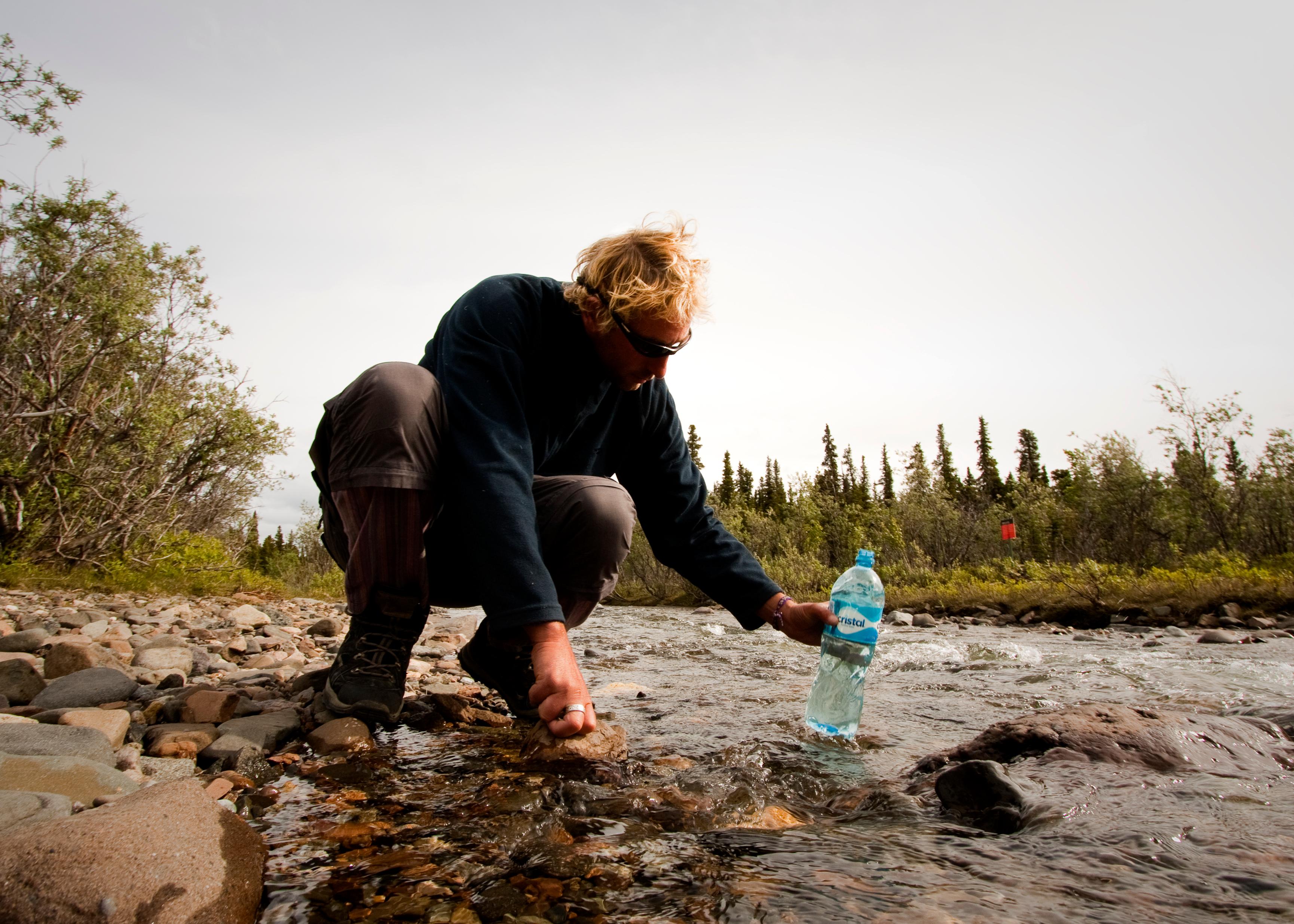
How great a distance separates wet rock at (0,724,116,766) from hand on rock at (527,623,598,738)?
1.03 metres

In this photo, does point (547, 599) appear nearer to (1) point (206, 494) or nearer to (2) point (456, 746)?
(2) point (456, 746)

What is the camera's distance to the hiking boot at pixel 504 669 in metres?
2.56

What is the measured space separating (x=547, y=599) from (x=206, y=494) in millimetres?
16097

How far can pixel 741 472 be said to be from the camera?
7162 cm

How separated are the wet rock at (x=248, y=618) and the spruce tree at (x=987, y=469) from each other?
58.9 meters

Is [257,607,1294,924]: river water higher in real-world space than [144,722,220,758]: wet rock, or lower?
lower

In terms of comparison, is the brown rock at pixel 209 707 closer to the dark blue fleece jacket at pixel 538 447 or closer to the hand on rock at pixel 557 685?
the dark blue fleece jacket at pixel 538 447

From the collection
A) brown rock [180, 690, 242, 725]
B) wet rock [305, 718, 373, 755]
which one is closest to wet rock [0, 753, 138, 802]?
wet rock [305, 718, 373, 755]

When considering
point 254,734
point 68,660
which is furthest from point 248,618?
point 254,734

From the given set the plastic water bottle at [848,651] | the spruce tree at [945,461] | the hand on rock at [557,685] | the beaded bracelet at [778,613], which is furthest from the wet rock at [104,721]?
the spruce tree at [945,461]

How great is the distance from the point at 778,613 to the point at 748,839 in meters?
1.12

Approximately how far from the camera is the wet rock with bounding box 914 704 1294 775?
6.29 feet

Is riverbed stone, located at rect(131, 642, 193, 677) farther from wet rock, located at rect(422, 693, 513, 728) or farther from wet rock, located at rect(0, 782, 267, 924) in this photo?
wet rock, located at rect(0, 782, 267, 924)

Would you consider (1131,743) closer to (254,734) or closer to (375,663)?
(375,663)
